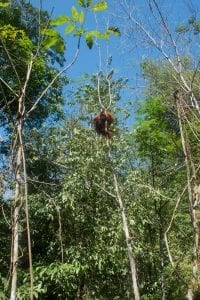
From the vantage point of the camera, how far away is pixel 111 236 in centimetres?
714

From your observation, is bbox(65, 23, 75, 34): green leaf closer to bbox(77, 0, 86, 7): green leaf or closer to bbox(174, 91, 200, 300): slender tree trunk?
bbox(77, 0, 86, 7): green leaf

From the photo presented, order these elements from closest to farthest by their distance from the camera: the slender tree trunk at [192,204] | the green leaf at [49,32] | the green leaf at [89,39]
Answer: the green leaf at [49,32] → the green leaf at [89,39] → the slender tree trunk at [192,204]

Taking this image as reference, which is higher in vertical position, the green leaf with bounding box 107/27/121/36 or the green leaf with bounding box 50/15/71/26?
the green leaf with bounding box 107/27/121/36

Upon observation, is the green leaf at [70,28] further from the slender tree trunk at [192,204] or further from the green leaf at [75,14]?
the slender tree trunk at [192,204]

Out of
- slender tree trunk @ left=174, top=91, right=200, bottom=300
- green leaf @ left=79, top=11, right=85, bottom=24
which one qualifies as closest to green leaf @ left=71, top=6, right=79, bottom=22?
green leaf @ left=79, top=11, right=85, bottom=24

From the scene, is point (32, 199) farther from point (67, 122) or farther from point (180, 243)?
point (180, 243)

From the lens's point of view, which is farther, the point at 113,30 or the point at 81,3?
the point at 113,30

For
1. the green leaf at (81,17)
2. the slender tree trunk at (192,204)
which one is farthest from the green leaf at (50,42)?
the slender tree trunk at (192,204)

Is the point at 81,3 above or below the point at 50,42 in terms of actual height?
above

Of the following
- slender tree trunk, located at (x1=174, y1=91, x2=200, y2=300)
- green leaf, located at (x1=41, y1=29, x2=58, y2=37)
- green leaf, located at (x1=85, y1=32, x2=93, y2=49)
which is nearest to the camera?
green leaf, located at (x1=41, y1=29, x2=58, y2=37)

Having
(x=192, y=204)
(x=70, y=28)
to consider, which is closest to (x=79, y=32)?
(x=70, y=28)

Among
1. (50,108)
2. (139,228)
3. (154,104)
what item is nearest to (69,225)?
(139,228)

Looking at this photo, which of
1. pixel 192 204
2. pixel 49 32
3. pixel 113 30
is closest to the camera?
pixel 49 32

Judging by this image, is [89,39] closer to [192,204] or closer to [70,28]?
[70,28]
